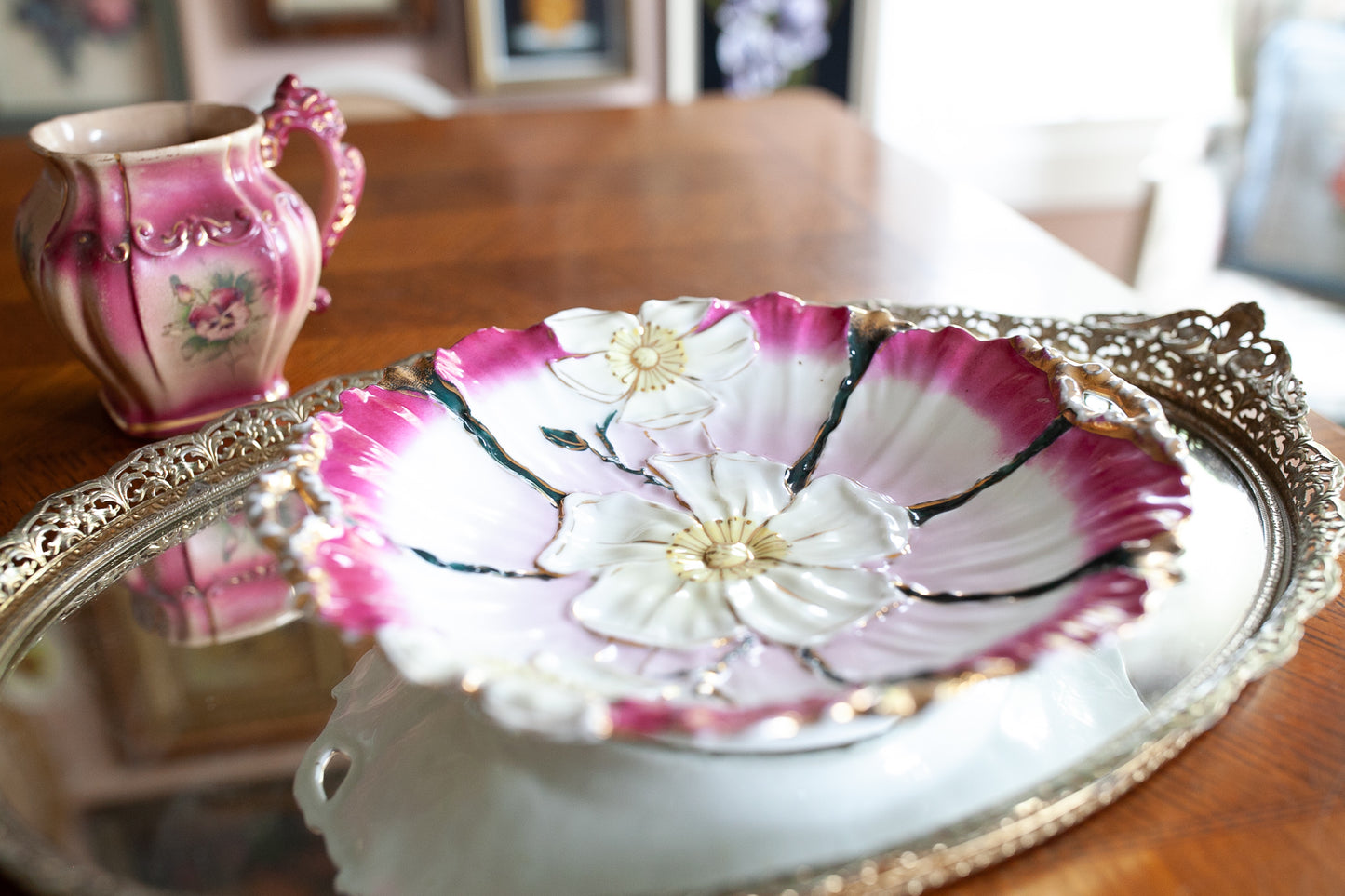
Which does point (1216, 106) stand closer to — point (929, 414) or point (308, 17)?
point (308, 17)

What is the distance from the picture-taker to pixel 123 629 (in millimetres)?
365

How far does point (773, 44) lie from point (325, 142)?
150 centimetres

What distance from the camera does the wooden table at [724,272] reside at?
0.27 m

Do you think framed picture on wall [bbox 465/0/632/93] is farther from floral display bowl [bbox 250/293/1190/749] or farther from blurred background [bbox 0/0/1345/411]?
floral display bowl [bbox 250/293/1190/749]

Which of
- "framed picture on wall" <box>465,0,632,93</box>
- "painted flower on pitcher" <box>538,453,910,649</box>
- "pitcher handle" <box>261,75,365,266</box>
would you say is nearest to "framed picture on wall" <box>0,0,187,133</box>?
"framed picture on wall" <box>465,0,632,93</box>

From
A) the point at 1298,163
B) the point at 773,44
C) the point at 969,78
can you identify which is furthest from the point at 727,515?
the point at 969,78

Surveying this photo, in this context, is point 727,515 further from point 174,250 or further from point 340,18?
point 340,18

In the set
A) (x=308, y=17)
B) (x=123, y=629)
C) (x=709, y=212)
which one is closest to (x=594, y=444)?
(x=123, y=629)

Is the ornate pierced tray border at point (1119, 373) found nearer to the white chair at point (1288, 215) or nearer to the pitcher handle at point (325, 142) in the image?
the pitcher handle at point (325, 142)

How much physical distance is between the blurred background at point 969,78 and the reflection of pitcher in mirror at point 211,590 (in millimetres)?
861

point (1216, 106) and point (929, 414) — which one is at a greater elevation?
point (929, 414)

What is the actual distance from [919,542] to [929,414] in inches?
2.2

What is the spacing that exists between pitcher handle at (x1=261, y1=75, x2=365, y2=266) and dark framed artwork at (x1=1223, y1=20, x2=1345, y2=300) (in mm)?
1315

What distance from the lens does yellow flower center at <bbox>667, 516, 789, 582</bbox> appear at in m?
0.33
